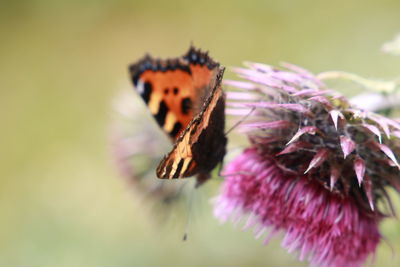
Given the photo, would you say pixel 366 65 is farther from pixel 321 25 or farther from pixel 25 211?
pixel 25 211

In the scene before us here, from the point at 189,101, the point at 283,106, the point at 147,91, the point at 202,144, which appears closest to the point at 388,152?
the point at 283,106

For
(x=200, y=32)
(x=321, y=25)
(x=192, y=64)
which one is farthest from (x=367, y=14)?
(x=192, y=64)

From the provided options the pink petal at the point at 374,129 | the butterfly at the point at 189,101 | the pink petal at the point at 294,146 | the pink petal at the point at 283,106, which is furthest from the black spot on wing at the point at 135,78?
the pink petal at the point at 374,129

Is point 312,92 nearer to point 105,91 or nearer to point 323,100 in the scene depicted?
point 323,100

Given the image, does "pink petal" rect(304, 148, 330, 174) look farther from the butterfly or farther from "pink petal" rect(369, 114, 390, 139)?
the butterfly

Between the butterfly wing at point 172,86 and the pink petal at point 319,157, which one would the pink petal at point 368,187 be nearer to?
the pink petal at point 319,157

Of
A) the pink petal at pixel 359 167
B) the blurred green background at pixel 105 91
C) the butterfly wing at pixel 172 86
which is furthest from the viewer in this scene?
the blurred green background at pixel 105 91
